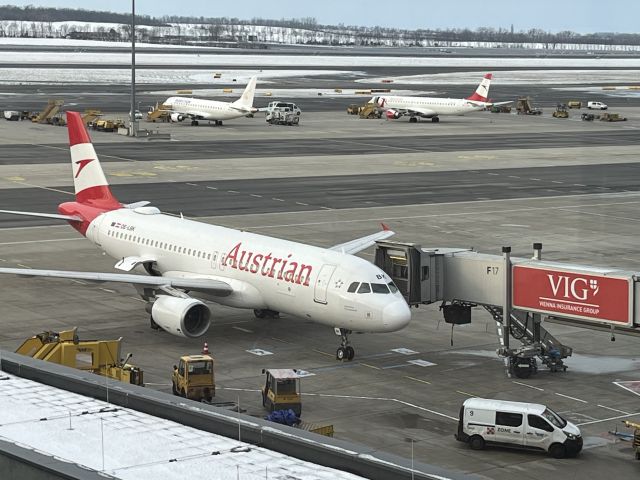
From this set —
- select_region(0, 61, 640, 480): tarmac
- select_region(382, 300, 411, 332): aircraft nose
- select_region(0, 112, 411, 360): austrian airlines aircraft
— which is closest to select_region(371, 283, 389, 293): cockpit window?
select_region(0, 112, 411, 360): austrian airlines aircraft

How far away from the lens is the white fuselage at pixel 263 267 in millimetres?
44562

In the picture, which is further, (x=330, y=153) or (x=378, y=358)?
(x=330, y=153)

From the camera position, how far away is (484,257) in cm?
4569

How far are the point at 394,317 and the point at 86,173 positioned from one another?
21495 millimetres

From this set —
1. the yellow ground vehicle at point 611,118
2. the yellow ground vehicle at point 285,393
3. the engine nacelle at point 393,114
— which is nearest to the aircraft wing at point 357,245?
the yellow ground vehicle at point 285,393

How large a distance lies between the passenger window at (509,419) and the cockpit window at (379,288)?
961cm

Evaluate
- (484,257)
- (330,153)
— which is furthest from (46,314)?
(330,153)

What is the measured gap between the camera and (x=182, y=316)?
46.8 metres

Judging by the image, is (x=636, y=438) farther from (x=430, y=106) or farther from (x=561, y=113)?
(x=561, y=113)

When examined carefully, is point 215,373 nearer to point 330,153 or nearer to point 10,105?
point 330,153

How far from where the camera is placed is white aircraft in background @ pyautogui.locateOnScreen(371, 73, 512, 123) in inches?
6289

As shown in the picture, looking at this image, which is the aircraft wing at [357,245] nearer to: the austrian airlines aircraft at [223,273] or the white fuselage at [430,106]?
the austrian airlines aircraft at [223,273]

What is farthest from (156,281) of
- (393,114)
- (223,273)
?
(393,114)

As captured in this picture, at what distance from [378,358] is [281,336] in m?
4.86
